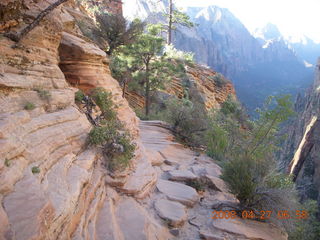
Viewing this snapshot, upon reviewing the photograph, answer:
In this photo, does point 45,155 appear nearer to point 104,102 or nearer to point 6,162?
point 6,162

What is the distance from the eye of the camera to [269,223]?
5.06 m

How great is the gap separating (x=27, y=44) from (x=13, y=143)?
3.05 meters

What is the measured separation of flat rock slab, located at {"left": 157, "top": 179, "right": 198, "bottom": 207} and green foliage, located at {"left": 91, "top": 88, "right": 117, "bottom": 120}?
2528 millimetres

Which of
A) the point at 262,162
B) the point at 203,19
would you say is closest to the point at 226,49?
the point at 203,19

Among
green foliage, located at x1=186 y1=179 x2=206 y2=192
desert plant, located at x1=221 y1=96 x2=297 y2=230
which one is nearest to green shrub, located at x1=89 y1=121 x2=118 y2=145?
green foliage, located at x1=186 y1=179 x2=206 y2=192

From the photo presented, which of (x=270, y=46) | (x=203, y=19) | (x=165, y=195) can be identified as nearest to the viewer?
(x=165, y=195)

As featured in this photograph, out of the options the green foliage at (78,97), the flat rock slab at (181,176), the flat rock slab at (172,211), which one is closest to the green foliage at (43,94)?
the green foliage at (78,97)

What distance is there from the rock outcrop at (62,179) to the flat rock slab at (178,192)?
3 centimetres

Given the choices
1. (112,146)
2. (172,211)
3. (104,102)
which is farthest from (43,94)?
(172,211)

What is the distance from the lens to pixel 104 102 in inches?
283

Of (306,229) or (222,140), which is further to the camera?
(222,140)

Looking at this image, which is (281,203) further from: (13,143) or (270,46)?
(270,46)

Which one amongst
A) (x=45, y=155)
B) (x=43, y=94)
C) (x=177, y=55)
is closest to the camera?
(x=45, y=155)

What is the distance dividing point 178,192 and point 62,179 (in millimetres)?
3109
